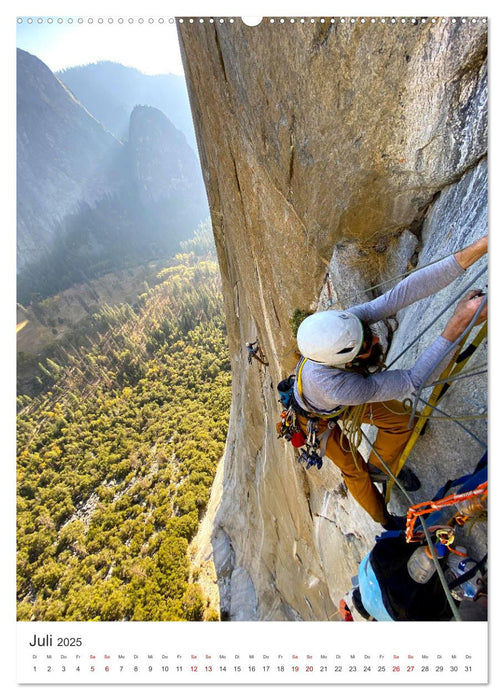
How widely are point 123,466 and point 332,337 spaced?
26.0 meters

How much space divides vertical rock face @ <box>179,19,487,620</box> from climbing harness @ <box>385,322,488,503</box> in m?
0.13

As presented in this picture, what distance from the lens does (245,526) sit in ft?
30.0

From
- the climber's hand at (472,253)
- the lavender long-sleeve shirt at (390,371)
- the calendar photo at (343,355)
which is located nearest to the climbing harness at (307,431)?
the calendar photo at (343,355)

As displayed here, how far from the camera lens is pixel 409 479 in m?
2.20

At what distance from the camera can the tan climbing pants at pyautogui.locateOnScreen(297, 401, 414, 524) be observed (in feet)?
6.61

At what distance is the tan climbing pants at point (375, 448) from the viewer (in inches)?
79.4

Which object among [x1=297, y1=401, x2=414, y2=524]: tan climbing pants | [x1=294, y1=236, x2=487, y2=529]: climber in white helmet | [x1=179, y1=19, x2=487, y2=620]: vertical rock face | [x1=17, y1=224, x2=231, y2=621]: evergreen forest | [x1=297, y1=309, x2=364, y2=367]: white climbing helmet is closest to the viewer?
[x1=294, y1=236, x2=487, y2=529]: climber in white helmet

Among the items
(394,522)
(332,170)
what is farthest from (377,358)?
(332,170)

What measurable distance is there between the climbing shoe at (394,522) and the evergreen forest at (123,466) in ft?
15.0

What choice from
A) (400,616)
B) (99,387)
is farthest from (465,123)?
(99,387)

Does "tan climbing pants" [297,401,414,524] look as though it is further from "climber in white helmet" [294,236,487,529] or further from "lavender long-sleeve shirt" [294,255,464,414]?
"lavender long-sleeve shirt" [294,255,464,414]

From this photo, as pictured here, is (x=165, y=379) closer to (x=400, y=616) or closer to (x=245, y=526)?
(x=245, y=526)

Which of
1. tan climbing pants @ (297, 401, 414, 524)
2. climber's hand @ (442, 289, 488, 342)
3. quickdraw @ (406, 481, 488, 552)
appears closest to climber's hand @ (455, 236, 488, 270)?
climber's hand @ (442, 289, 488, 342)
